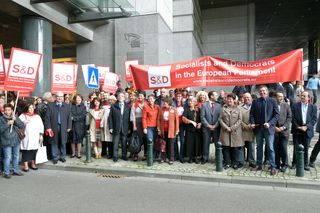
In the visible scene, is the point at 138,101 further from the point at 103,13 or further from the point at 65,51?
the point at 65,51

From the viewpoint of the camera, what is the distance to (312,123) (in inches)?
288

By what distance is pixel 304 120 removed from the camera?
7348 millimetres

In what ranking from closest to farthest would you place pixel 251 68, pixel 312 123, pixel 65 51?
pixel 312 123 < pixel 251 68 < pixel 65 51

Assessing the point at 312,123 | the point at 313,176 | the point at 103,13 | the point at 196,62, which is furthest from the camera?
the point at 103,13

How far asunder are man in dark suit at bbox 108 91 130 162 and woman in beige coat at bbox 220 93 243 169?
2.71 metres

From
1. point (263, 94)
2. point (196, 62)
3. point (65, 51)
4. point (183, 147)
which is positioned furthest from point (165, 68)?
point (65, 51)

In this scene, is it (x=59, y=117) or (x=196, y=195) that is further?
(x=59, y=117)

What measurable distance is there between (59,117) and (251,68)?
5496 mm

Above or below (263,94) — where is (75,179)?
below

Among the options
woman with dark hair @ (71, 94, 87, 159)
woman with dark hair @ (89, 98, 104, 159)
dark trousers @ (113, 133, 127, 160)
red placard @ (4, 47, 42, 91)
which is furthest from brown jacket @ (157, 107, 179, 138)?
red placard @ (4, 47, 42, 91)

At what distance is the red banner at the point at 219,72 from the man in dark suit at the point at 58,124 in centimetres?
223

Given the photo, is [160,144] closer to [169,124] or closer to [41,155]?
[169,124]

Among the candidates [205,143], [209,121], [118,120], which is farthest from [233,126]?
[118,120]

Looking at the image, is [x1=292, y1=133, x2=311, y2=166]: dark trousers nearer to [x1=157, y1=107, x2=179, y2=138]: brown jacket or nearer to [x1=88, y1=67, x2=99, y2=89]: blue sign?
[x1=157, y1=107, x2=179, y2=138]: brown jacket
